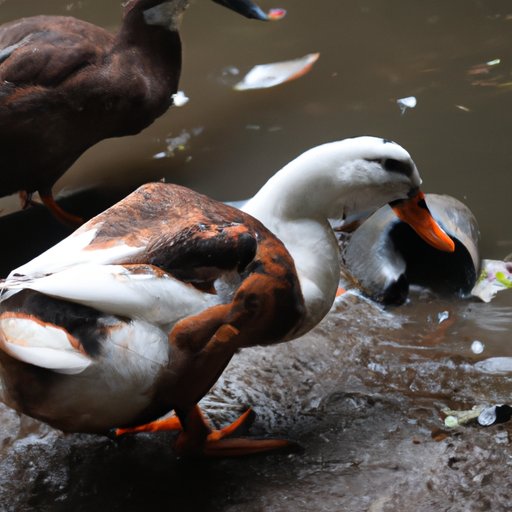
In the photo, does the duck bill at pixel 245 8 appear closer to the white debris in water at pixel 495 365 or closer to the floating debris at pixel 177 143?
the floating debris at pixel 177 143

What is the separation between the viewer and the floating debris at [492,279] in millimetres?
3602

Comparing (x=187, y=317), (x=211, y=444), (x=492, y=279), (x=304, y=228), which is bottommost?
(x=492, y=279)

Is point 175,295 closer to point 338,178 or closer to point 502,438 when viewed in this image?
point 338,178

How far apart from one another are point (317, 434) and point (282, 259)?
57cm

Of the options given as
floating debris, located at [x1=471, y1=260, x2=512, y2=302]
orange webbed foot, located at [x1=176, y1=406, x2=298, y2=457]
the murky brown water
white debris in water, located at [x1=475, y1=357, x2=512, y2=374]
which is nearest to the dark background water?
the murky brown water

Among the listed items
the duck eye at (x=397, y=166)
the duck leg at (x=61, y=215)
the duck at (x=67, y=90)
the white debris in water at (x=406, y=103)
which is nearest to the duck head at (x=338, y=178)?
the duck eye at (x=397, y=166)

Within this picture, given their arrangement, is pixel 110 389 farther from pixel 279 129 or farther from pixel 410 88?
pixel 410 88

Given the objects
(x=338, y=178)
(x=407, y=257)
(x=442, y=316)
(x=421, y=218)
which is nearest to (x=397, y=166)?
(x=338, y=178)

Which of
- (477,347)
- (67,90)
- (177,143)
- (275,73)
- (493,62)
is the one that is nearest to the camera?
(477,347)

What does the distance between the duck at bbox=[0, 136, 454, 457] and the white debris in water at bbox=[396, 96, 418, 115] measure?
212 cm

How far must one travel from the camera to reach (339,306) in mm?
3488

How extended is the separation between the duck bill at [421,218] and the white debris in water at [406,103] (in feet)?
6.21

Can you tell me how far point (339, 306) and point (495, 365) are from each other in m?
0.71

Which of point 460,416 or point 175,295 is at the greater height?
point 175,295
